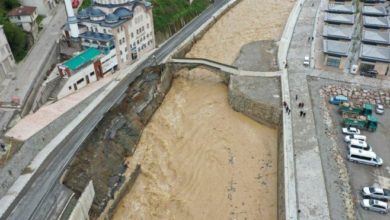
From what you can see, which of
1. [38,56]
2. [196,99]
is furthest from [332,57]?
[38,56]

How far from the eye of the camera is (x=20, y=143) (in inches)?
A: 1324

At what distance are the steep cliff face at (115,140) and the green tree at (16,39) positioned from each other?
16.2 metres

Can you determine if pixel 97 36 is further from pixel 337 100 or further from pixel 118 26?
pixel 337 100

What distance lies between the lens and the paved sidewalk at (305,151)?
28.5 m

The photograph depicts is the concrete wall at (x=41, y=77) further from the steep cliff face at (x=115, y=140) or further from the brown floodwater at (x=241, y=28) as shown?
the brown floodwater at (x=241, y=28)

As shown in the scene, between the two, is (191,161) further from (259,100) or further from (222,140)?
(259,100)

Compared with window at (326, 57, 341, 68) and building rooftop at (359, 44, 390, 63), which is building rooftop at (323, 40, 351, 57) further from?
building rooftop at (359, 44, 390, 63)

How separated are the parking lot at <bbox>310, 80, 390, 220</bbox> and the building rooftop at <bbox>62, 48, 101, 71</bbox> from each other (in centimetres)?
3044

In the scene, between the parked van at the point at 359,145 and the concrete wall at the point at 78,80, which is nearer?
the parked van at the point at 359,145

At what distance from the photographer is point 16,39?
44.5m

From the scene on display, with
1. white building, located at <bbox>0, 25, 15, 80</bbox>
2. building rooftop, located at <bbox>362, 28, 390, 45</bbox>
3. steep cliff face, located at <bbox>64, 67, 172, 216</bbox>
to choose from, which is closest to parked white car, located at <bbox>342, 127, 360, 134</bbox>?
building rooftop, located at <bbox>362, 28, 390, 45</bbox>

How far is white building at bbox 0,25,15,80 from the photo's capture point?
133 feet

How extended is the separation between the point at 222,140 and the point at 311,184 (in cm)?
1260

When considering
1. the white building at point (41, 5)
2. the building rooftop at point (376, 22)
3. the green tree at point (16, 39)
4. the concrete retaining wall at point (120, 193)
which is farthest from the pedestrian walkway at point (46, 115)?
the building rooftop at point (376, 22)
